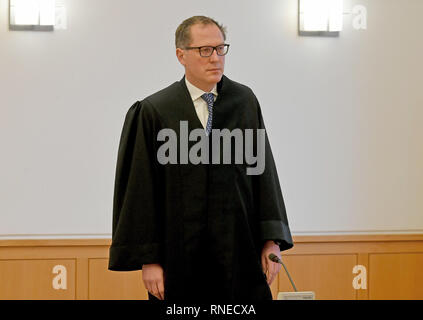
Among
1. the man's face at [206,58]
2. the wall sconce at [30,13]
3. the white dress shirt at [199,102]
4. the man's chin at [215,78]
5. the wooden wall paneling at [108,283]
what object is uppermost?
the wall sconce at [30,13]

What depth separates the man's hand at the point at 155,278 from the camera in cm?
224

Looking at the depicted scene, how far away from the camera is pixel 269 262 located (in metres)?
2.32

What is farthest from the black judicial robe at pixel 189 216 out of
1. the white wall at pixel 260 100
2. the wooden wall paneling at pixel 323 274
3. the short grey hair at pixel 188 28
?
the wooden wall paneling at pixel 323 274

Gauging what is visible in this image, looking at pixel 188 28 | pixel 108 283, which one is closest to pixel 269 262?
pixel 188 28

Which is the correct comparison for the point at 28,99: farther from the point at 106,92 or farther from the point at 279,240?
the point at 279,240

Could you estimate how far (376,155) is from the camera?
400cm

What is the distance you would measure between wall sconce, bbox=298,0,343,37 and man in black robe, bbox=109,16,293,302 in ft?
5.57

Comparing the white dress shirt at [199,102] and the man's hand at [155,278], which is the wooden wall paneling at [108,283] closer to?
the man's hand at [155,278]

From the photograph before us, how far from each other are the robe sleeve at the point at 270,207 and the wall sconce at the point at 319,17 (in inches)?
65.5

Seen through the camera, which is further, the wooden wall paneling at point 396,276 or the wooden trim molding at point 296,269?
the wooden wall paneling at point 396,276

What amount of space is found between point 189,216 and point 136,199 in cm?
19

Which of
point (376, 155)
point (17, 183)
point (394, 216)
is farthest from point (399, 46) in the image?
point (17, 183)

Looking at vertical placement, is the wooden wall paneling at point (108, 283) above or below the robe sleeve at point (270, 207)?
below

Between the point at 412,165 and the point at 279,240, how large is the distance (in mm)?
2027
